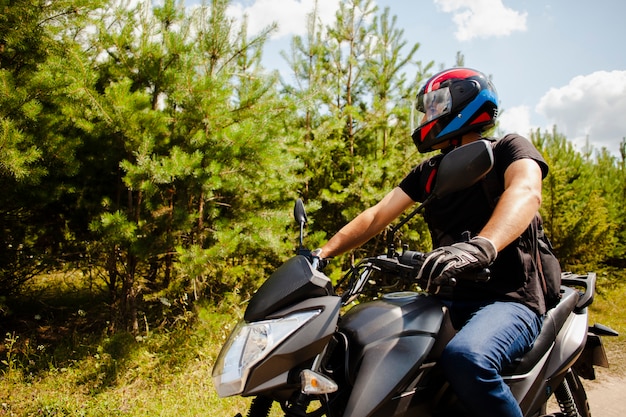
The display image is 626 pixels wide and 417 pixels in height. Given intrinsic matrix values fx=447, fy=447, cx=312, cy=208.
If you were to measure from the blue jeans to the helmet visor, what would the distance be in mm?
1094

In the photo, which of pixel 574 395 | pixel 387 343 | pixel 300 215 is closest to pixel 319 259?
pixel 300 215

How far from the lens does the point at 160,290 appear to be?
5680 millimetres

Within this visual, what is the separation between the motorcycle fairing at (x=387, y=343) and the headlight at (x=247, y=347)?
30cm

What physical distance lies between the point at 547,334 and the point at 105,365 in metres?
4.21

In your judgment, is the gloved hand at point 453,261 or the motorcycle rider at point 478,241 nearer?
the gloved hand at point 453,261

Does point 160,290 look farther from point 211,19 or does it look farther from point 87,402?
point 211,19

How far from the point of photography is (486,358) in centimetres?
185

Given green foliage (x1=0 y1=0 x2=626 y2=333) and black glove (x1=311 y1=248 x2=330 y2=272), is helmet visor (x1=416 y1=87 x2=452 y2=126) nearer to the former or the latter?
black glove (x1=311 y1=248 x2=330 y2=272)

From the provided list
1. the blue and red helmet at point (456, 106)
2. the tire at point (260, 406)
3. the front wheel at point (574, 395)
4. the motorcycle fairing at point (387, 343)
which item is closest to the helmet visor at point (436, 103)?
the blue and red helmet at point (456, 106)

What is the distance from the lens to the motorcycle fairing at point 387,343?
1767mm

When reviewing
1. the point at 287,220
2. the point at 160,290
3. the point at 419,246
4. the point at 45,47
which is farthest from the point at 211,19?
the point at 419,246

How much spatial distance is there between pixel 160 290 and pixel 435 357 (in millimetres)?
4454

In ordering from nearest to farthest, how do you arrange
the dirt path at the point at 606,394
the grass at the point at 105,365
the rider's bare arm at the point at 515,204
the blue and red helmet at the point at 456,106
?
the rider's bare arm at the point at 515,204 → the blue and red helmet at the point at 456,106 → the grass at the point at 105,365 → the dirt path at the point at 606,394

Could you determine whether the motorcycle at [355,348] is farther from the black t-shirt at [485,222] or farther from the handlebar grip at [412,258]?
the black t-shirt at [485,222]
